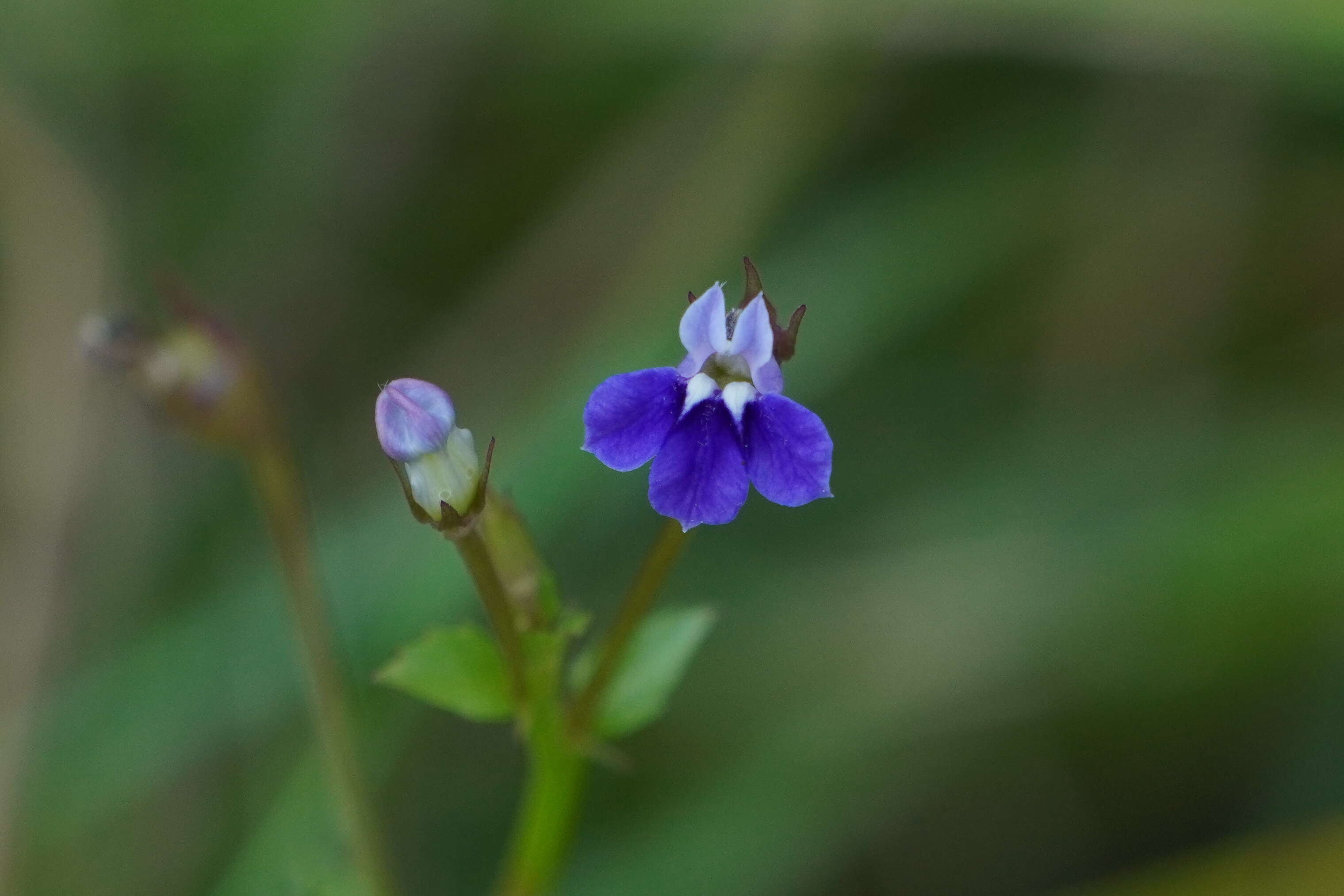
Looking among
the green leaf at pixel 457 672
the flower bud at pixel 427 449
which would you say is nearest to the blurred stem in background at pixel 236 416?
the green leaf at pixel 457 672

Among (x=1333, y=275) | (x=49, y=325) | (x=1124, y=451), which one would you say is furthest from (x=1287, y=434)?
(x=49, y=325)

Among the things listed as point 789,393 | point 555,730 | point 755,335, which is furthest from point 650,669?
point 789,393

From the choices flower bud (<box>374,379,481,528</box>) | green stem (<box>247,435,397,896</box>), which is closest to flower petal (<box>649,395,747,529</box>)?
flower bud (<box>374,379,481,528</box>)

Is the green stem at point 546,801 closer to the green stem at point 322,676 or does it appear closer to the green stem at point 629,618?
the green stem at point 629,618

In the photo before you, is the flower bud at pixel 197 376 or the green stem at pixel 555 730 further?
the flower bud at pixel 197 376

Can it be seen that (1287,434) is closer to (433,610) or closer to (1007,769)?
(1007,769)

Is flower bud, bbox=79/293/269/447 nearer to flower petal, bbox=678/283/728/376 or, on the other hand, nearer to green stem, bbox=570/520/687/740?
green stem, bbox=570/520/687/740
